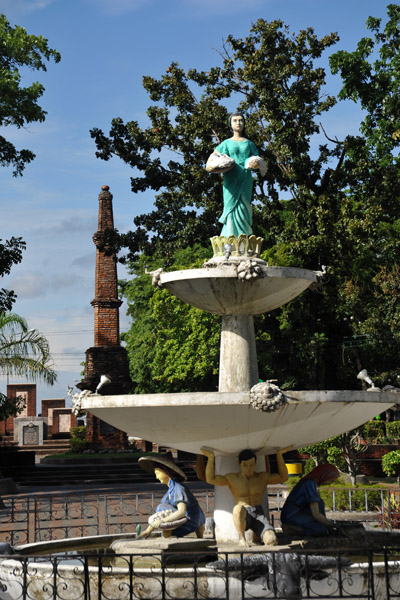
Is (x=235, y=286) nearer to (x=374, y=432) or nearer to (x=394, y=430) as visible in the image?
(x=394, y=430)

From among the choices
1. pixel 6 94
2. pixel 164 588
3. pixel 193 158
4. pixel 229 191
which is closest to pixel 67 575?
pixel 164 588

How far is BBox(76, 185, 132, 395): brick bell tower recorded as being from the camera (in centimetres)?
3662

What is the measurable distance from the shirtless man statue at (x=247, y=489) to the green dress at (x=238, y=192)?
2684 millimetres

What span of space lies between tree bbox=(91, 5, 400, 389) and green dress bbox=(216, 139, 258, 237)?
1577 centimetres

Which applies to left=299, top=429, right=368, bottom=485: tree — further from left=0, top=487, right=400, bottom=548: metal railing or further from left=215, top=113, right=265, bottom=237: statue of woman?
left=215, top=113, right=265, bottom=237: statue of woman

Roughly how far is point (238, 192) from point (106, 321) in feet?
90.1

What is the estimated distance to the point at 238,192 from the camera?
1015 cm

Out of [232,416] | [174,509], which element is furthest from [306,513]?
[232,416]

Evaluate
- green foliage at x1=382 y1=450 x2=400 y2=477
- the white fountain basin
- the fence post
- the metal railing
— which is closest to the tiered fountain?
the white fountain basin

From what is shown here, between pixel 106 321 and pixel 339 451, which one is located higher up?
pixel 106 321

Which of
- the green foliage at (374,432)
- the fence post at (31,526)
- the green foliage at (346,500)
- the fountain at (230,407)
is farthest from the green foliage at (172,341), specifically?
the fountain at (230,407)

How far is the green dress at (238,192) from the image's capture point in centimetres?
1014

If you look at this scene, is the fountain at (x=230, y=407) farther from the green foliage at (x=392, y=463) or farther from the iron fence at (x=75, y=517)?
the green foliage at (x=392, y=463)

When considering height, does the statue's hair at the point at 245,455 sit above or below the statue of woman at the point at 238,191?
below
